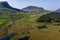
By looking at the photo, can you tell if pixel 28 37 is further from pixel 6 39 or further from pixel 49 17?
pixel 49 17

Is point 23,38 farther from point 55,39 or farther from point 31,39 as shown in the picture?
point 55,39

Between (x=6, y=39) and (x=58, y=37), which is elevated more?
(x=58, y=37)

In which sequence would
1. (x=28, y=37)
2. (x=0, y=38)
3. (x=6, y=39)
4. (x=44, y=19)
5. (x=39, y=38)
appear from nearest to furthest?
1. (x=39, y=38)
2. (x=28, y=37)
3. (x=6, y=39)
4. (x=0, y=38)
5. (x=44, y=19)

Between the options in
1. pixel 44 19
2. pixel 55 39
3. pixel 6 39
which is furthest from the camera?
pixel 44 19

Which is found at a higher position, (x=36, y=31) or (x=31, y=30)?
(x=36, y=31)

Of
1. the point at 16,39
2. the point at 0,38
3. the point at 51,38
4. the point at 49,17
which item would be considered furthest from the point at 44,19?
the point at 51,38

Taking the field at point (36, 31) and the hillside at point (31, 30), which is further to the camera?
the hillside at point (31, 30)

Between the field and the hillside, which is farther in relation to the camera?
the hillside

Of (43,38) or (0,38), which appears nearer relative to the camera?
(43,38)

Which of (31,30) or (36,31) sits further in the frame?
(31,30)
